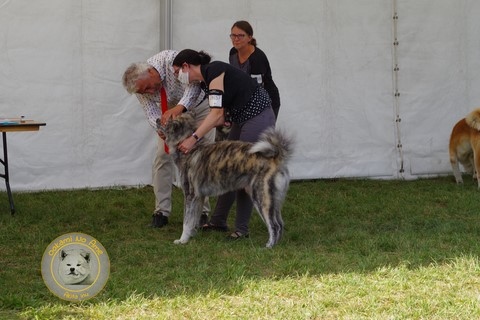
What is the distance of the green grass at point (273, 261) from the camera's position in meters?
3.95

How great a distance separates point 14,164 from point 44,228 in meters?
1.74

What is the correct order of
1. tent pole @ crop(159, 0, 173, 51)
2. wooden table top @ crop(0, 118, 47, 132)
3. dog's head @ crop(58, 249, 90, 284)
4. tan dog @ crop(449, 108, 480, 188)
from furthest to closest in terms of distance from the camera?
tan dog @ crop(449, 108, 480, 188) < tent pole @ crop(159, 0, 173, 51) < wooden table top @ crop(0, 118, 47, 132) < dog's head @ crop(58, 249, 90, 284)

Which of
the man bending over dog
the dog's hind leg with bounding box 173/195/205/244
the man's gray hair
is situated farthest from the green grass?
the man's gray hair

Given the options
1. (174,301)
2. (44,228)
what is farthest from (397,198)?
(174,301)

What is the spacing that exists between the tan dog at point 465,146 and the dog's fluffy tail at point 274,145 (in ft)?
12.2

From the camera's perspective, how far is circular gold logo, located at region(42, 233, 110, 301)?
3742 mm

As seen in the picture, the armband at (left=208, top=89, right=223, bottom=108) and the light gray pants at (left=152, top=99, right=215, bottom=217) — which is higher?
the armband at (left=208, top=89, right=223, bottom=108)

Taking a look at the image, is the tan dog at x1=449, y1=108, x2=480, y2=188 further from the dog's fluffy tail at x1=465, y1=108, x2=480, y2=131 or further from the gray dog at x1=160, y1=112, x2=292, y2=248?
the gray dog at x1=160, y1=112, x2=292, y2=248

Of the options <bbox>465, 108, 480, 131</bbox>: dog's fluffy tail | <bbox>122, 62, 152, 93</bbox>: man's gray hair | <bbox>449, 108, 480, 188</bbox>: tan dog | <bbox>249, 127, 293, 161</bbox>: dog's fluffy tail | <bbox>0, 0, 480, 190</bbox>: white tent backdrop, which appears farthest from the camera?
<bbox>449, 108, 480, 188</bbox>: tan dog

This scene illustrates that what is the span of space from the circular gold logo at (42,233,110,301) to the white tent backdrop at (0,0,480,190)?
408cm

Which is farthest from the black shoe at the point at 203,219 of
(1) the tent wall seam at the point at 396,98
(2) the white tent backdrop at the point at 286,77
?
(1) the tent wall seam at the point at 396,98

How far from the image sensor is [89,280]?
3.88 m

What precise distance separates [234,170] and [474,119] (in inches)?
152

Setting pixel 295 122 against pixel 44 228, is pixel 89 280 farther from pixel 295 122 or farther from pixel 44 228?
pixel 295 122
